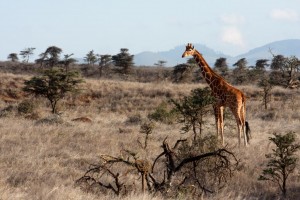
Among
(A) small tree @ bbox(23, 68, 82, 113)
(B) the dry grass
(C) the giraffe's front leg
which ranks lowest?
(B) the dry grass

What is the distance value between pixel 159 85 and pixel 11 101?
37.7 ft

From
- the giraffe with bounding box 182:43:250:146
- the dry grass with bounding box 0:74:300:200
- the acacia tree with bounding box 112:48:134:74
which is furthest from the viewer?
the acacia tree with bounding box 112:48:134:74

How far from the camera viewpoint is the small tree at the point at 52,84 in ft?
86.1

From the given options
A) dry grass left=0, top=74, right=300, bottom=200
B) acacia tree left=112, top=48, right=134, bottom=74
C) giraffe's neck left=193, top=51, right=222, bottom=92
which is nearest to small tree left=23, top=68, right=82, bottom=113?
dry grass left=0, top=74, right=300, bottom=200

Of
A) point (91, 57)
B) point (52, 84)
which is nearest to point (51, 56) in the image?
point (91, 57)

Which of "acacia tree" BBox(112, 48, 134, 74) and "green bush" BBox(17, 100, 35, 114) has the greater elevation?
"acacia tree" BBox(112, 48, 134, 74)

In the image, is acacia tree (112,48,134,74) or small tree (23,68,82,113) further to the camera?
acacia tree (112,48,134,74)

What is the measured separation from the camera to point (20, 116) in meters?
22.2

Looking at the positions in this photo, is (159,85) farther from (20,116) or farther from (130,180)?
(130,180)

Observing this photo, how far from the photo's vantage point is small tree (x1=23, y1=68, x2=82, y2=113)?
26.2m

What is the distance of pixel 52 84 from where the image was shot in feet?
85.9

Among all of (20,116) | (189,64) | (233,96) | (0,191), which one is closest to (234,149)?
(233,96)

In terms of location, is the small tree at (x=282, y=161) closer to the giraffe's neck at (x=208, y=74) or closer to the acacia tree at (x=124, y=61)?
the giraffe's neck at (x=208, y=74)

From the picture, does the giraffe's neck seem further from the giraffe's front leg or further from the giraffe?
the giraffe's front leg
